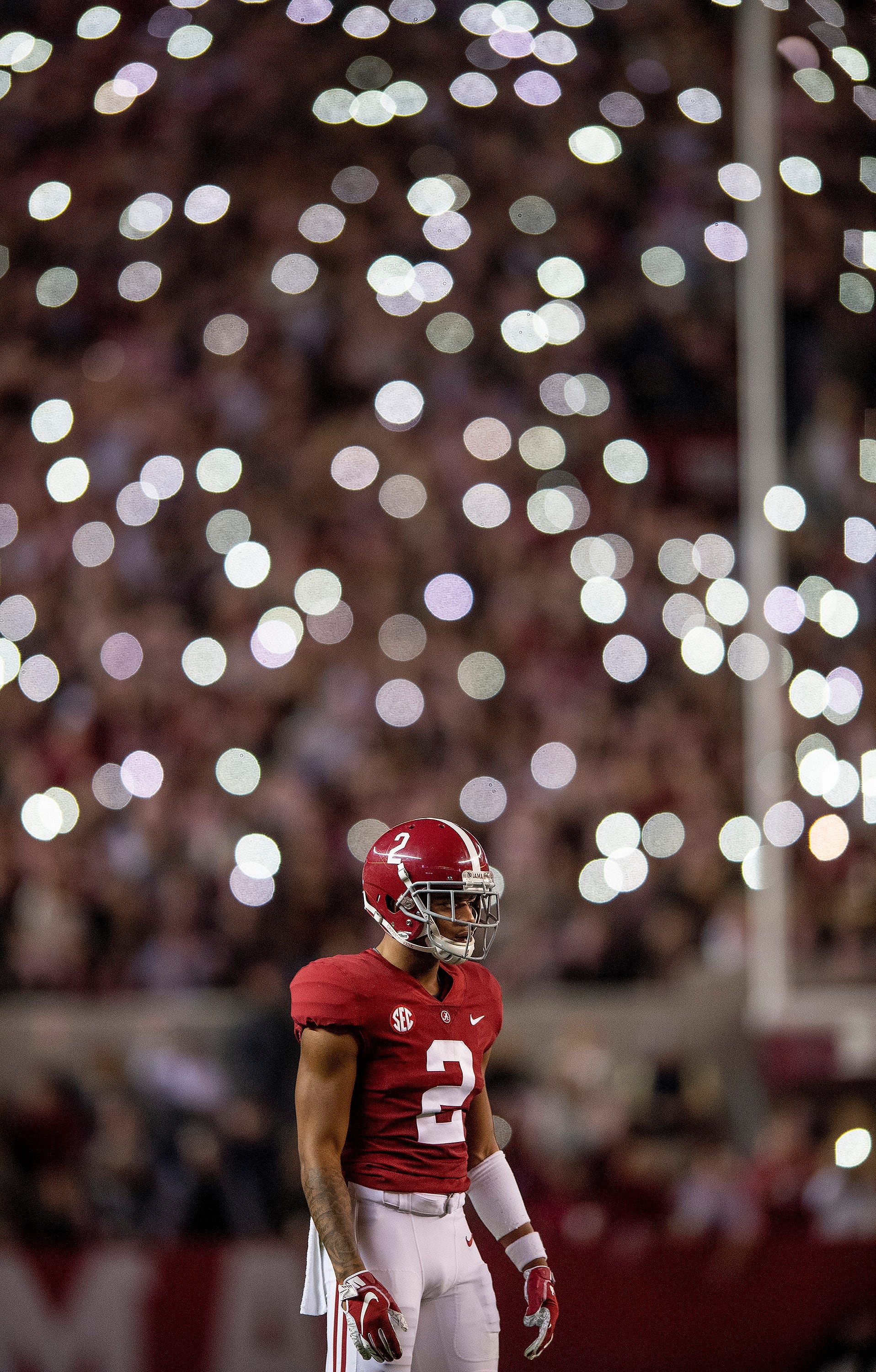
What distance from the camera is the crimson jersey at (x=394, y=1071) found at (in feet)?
5.97

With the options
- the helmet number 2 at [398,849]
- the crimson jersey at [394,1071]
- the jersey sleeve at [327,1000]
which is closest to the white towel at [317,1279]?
the crimson jersey at [394,1071]

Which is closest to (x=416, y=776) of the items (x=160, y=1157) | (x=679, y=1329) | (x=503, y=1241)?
(x=160, y=1157)

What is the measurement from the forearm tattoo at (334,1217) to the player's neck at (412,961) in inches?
11.1

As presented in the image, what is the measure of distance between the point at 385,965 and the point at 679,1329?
1.90 meters

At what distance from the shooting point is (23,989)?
5297 mm

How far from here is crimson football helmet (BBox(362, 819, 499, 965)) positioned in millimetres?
1873

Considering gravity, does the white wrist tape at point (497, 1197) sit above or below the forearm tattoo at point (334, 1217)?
below

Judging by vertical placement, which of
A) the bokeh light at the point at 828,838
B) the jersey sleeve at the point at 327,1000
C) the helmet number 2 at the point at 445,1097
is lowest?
the bokeh light at the point at 828,838

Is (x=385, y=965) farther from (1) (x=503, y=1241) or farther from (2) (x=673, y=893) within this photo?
(2) (x=673, y=893)

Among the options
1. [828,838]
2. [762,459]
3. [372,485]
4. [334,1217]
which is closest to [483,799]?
[828,838]

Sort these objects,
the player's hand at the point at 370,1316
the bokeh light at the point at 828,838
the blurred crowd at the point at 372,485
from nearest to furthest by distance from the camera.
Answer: the player's hand at the point at 370,1316
the blurred crowd at the point at 372,485
the bokeh light at the point at 828,838

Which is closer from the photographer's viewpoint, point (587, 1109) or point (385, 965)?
point (385, 965)

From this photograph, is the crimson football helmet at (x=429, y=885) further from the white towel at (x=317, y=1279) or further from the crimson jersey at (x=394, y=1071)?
the white towel at (x=317, y=1279)

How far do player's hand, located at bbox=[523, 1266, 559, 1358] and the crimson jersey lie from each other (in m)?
0.22
